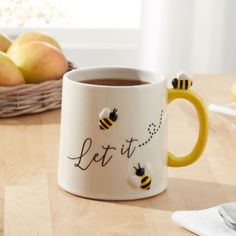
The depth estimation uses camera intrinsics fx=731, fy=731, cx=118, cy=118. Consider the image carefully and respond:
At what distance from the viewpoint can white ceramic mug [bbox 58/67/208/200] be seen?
0.89 meters

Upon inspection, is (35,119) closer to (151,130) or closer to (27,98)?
(27,98)

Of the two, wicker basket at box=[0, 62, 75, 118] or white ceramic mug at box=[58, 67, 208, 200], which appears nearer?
white ceramic mug at box=[58, 67, 208, 200]

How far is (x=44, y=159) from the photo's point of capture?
1.09 meters

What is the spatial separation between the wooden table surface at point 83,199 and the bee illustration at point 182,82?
136 millimetres

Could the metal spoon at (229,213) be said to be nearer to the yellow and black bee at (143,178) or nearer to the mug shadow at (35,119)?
the yellow and black bee at (143,178)

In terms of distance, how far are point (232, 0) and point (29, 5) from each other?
3.38 ft

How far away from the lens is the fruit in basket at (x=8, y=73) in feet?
4.23

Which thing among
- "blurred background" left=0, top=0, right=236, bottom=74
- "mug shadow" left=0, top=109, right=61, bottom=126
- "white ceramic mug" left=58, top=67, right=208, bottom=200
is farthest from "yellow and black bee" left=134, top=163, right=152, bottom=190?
"blurred background" left=0, top=0, right=236, bottom=74

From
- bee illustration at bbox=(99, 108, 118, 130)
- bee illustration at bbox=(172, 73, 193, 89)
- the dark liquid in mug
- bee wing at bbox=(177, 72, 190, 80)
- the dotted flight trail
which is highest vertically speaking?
bee wing at bbox=(177, 72, 190, 80)

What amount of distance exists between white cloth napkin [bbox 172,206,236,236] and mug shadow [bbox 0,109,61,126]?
1.63 feet

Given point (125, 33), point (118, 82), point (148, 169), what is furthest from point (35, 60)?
point (125, 33)

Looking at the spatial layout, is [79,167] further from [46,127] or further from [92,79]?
[46,127]

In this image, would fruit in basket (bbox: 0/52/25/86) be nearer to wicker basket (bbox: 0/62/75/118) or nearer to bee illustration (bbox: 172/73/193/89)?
wicker basket (bbox: 0/62/75/118)

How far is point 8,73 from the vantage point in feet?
4.24
